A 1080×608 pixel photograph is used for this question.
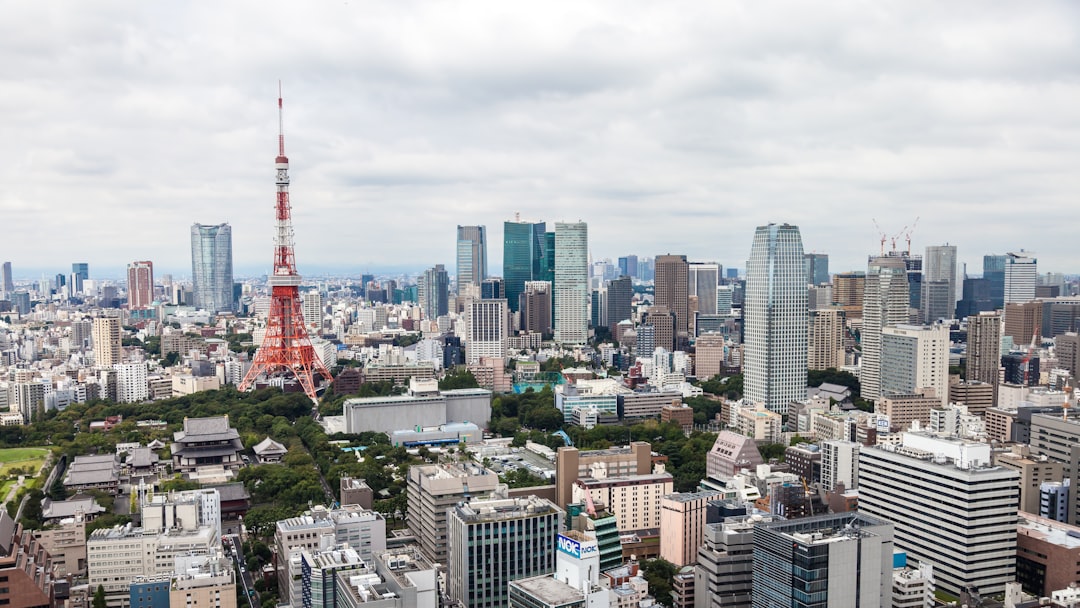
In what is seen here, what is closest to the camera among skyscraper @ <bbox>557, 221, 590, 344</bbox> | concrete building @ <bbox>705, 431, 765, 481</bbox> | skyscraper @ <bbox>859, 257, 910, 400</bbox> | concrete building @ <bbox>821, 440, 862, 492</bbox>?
concrete building @ <bbox>821, 440, 862, 492</bbox>

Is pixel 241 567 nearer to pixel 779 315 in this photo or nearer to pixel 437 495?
pixel 437 495

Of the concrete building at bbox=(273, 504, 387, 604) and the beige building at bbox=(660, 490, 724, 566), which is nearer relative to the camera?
the concrete building at bbox=(273, 504, 387, 604)

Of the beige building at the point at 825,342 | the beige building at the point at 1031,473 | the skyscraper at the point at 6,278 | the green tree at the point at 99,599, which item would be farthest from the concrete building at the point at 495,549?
the skyscraper at the point at 6,278

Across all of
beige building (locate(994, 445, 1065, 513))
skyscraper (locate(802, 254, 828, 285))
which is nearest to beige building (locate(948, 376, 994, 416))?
beige building (locate(994, 445, 1065, 513))

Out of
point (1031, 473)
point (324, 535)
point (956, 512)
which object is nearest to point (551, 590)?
point (324, 535)

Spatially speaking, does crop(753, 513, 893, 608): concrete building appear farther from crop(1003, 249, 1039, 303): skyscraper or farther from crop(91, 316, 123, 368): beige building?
crop(1003, 249, 1039, 303): skyscraper

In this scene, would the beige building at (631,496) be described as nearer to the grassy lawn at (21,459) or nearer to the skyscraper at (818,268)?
the grassy lawn at (21,459)

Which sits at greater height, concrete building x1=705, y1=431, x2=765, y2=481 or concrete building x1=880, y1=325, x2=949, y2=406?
concrete building x1=880, y1=325, x2=949, y2=406

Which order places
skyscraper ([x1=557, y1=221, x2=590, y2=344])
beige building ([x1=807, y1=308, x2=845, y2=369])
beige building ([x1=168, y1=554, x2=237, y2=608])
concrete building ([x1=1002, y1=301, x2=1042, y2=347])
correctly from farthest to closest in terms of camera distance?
skyscraper ([x1=557, y1=221, x2=590, y2=344]), concrete building ([x1=1002, y1=301, x2=1042, y2=347]), beige building ([x1=807, y1=308, x2=845, y2=369]), beige building ([x1=168, y1=554, x2=237, y2=608])
